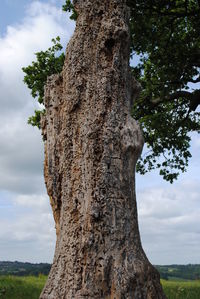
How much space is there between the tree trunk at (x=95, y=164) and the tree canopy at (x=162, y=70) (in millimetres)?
8579

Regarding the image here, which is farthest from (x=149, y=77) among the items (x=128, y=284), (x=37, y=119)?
(x=128, y=284)

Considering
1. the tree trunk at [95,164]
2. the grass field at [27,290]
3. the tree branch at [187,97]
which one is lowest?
the grass field at [27,290]

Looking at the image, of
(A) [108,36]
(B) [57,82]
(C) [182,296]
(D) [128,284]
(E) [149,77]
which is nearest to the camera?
(D) [128,284]

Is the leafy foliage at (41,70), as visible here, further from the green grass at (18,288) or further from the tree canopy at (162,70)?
the green grass at (18,288)

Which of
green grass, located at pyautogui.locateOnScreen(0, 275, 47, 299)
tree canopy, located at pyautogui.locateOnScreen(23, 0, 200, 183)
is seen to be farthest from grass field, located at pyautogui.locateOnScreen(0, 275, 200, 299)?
tree canopy, located at pyautogui.locateOnScreen(23, 0, 200, 183)

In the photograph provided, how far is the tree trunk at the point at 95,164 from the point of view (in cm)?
483

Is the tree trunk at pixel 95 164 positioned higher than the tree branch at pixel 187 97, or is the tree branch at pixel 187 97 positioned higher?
the tree branch at pixel 187 97

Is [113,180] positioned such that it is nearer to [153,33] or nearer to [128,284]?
[128,284]

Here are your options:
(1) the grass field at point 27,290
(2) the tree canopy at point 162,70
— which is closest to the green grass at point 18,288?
(1) the grass field at point 27,290

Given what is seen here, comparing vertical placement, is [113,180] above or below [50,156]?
below

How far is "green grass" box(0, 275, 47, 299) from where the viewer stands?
12.4 meters

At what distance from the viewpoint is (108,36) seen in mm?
6043

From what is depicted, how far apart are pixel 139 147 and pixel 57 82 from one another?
2046 millimetres

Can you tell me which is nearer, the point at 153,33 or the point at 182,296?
the point at 182,296
